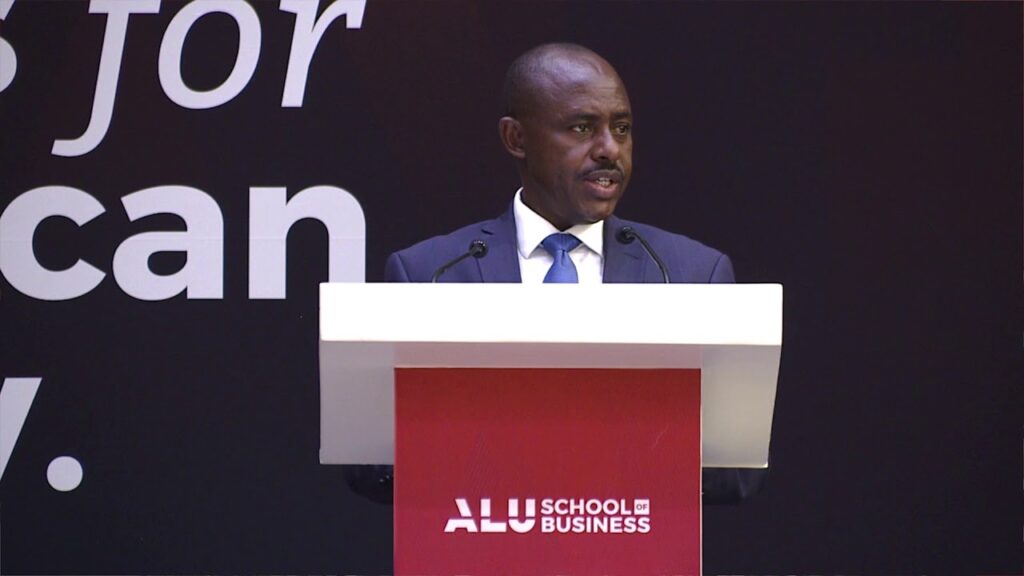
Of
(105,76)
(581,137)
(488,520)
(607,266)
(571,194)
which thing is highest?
(105,76)

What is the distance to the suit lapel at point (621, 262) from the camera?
9.15ft

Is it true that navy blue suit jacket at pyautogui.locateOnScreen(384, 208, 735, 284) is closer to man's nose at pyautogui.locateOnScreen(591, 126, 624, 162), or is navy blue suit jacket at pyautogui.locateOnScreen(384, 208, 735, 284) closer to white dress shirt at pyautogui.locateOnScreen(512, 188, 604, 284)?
white dress shirt at pyautogui.locateOnScreen(512, 188, 604, 284)

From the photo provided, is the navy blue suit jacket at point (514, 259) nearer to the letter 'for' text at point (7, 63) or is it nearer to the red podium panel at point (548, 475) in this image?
the red podium panel at point (548, 475)

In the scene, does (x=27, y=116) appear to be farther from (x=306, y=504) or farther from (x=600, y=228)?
(x=600, y=228)

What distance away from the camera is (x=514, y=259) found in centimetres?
286

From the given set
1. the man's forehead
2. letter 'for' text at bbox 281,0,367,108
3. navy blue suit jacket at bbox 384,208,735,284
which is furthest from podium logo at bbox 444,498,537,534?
letter 'for' text at bbox 281,0,367,108

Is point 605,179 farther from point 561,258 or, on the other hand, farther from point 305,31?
point 305,31

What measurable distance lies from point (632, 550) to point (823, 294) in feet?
6.95

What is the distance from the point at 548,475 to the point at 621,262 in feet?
2.94

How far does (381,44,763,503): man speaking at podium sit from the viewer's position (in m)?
2.75

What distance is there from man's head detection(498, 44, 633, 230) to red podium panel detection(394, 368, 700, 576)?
83cm

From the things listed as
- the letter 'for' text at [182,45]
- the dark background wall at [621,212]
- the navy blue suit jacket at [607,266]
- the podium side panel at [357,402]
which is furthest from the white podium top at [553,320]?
the letter 'for' text at [182,45]

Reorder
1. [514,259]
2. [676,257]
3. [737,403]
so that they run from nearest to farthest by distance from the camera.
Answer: [737,403] < [514,259] < [676,257]

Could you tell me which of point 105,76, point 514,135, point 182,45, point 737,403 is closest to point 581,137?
point 514,135
